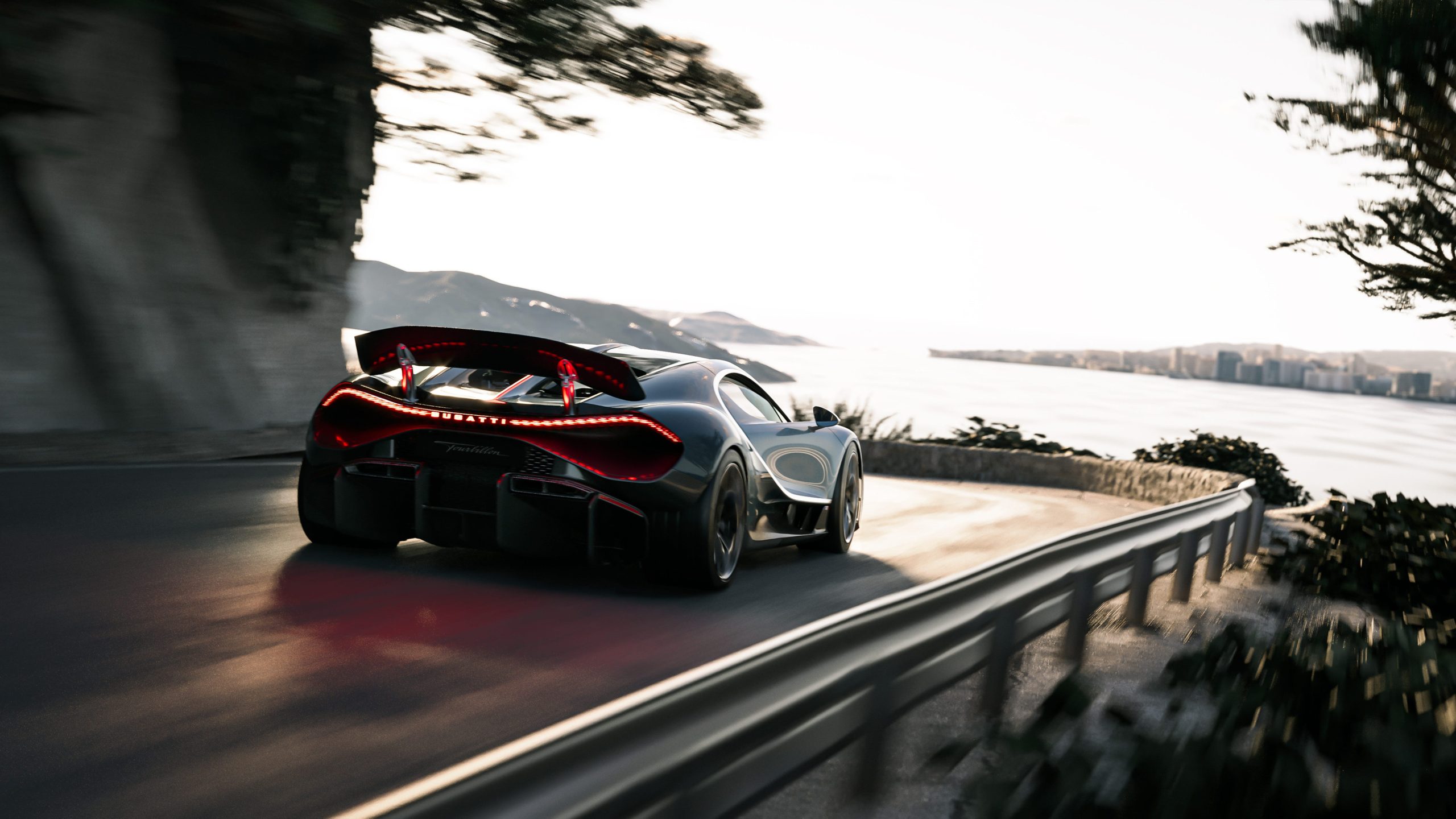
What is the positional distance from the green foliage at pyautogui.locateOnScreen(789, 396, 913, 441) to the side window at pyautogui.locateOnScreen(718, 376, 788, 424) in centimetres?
1642

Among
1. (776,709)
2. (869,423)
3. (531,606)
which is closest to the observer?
(776,709)

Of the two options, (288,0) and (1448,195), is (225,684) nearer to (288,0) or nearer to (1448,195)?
(288,0)

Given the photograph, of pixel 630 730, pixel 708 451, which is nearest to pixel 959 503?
pixel 708 451

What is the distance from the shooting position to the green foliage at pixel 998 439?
24359mm

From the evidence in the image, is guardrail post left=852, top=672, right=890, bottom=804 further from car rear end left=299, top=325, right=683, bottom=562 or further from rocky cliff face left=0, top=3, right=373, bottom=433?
rocky cliff face left=0, top=3, right=373, bottom=433

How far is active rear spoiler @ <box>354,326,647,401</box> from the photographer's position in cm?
604

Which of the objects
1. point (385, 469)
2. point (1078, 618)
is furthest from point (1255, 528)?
point (385, 469)

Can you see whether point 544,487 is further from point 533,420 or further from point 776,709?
point 776,709

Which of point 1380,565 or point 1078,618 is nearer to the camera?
point 1078,618

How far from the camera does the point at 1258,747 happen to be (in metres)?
3.17

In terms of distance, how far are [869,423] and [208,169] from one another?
14.5m

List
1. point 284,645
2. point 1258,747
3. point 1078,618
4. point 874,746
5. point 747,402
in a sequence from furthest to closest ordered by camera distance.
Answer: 1. point 747,402
2. point 1078,618
3. point 284,645
4. point 874,746
5. point 1258,747

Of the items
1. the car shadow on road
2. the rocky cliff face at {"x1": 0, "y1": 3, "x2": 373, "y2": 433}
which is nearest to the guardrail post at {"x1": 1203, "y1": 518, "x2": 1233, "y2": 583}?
the car shadow on road

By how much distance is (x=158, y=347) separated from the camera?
1330cm
